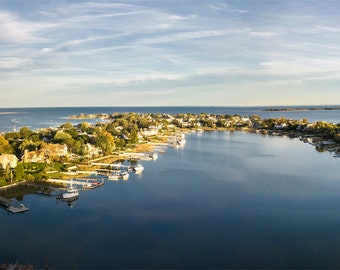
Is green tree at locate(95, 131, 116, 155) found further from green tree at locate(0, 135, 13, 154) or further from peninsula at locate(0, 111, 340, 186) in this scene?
green tree at locate(0, 135, 13, 154)

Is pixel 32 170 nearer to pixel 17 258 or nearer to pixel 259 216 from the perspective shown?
pixel 17 258

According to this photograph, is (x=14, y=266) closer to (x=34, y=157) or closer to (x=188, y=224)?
(x=188, y=224)

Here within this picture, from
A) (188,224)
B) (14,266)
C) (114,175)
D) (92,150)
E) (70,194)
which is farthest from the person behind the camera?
(92,150)

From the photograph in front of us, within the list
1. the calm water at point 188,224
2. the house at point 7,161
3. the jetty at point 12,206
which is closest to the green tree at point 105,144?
the calm water at point 188,224

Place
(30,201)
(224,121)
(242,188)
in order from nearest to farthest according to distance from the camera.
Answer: (30,201)
(242,188)
(224,121)

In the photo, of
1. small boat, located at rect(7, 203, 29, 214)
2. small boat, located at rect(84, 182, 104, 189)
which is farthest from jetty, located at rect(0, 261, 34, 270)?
A: small boat, located at rect(84, 182, 104, 189)

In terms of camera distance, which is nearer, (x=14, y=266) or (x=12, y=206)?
(x=14, y=266)

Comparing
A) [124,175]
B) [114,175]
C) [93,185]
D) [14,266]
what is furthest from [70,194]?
[14,266]

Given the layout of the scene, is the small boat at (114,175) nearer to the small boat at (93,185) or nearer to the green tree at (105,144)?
the small boat at (93,185)

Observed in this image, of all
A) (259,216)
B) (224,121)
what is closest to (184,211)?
(259,216)
